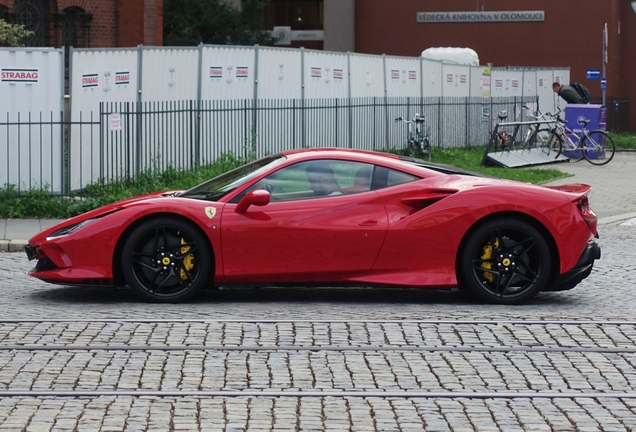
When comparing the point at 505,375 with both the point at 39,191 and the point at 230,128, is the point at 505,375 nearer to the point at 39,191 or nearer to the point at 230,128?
the point at 39,191

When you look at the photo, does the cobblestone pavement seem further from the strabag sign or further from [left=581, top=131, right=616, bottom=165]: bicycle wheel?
the strabag sign

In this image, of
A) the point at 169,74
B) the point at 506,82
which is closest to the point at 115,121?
the point at 169,74

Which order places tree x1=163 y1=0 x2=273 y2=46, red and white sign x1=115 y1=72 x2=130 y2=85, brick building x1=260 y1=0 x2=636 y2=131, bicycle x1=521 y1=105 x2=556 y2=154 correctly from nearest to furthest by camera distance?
red and white sign x1=115 y1=72 x2=130 y2=85
bicycle x1=521 y1=105 x2=556 y2=154
tree x1=163 y1=0 x2=273 y2=46
brick building x1=260 y1=0 x2=636 y2=131

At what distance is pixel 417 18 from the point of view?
47375 millimetres

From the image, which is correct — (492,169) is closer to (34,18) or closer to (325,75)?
(325,75)

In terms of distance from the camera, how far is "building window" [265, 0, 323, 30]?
5125 cm

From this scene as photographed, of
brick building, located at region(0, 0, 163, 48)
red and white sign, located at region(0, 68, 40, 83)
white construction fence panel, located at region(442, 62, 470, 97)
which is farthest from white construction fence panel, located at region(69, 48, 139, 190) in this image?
white construction fence panel, located at region(442, 62, 470, 97)

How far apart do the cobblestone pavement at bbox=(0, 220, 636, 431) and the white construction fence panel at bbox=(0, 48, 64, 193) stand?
6.86m

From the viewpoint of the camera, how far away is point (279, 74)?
72.0 ft

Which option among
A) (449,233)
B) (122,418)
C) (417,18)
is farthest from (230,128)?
(417,18)

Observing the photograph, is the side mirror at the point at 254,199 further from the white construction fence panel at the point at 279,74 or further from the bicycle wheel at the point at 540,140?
the bicycle wheel at the point at 540,140

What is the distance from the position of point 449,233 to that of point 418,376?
8.28ft

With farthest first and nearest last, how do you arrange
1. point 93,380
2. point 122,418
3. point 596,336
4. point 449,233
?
point 449,233
point 596,336
point 93,380
point 122,418

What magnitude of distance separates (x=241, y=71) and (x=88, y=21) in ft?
44.8
